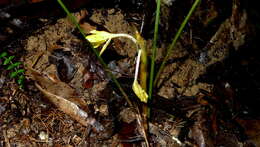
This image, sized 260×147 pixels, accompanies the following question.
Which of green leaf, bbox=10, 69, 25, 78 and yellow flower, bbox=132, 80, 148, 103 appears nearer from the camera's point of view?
yellow flower, bbox=132, 80, 148, 103

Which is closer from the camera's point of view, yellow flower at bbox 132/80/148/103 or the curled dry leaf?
yellow flower at bbox 132/80/148/103

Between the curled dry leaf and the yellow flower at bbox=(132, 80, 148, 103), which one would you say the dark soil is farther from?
the yellow flower at bbox=(132, 80, 148, 103)

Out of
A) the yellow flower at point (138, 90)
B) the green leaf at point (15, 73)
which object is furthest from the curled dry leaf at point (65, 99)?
the yellow flower at point (138, 90)

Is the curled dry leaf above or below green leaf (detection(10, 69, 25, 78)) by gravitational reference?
below

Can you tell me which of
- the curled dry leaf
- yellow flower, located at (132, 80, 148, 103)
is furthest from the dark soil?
yellow flower, located at (132, 80, 148, 103)

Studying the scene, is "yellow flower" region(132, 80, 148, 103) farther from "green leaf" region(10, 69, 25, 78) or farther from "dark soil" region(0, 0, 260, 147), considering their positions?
"green leaf" region(10, 69, 25, 78)

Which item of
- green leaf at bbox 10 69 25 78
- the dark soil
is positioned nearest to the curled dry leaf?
the dark soil

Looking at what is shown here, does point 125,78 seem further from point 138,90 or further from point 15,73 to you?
point 15,73

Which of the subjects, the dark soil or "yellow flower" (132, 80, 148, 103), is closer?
"yellow flower" (132, 80, 148, 103)

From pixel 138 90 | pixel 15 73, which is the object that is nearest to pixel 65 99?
pixel 15 73
